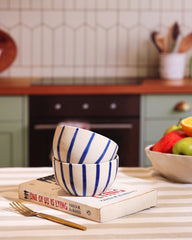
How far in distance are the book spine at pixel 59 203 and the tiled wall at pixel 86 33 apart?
7.15ft

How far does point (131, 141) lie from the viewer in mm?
2537

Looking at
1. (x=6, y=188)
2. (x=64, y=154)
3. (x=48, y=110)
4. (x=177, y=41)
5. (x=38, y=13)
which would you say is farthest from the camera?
(x=38, y=13)

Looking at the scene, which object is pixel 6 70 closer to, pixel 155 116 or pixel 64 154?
pixel 155 116

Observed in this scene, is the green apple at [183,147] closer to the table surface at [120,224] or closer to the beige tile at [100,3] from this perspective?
the table surface at [120,224]

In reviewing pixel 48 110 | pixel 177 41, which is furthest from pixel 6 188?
pixel 177 41

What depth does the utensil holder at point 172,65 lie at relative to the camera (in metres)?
2.90

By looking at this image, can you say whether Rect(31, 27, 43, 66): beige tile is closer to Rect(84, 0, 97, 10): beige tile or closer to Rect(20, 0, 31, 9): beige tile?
Rect(20, 0, 31, 9): beige tile

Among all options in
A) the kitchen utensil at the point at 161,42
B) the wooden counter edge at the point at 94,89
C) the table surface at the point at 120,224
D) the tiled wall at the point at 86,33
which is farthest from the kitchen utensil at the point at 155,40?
the table surface at the point at 120,224

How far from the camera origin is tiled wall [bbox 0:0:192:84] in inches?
121

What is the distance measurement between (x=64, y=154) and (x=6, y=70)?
2.38m

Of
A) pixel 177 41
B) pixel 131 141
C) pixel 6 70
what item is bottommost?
pixel 131 141

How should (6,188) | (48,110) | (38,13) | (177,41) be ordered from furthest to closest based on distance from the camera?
(38,13), (177,41), (48,110), (6,188)

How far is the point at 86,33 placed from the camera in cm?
312

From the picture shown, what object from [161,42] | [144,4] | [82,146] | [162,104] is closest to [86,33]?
[144,4]
